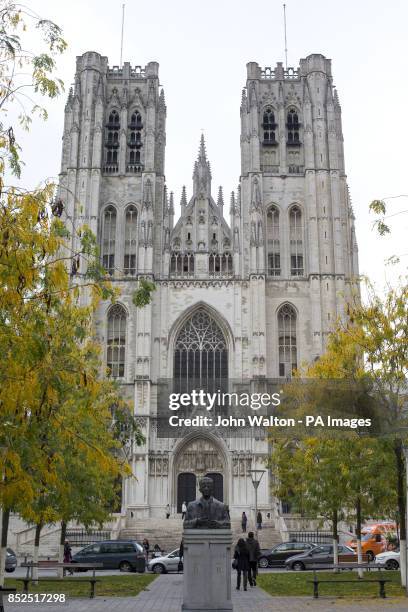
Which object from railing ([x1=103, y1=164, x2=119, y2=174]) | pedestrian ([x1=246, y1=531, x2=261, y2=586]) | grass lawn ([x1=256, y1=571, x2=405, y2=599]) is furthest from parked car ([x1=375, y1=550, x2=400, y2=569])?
railing ([x1=103, y1=164, x2=119, y2=174])

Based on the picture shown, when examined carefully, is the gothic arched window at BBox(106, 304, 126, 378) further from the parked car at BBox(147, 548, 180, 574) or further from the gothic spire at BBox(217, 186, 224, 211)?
the parked car at BBox(147, 548, 180, 574)

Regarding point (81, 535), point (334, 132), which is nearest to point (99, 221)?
point (334, 132)

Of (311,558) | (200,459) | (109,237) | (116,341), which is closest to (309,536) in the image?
(311,558)

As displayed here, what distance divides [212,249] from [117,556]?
2380 cm

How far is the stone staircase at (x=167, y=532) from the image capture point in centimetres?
3578

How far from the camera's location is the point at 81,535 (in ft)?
120

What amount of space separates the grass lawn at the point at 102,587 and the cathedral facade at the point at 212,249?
768 inches

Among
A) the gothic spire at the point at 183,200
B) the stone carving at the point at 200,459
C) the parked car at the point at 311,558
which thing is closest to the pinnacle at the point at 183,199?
the gothic spire at the point at 183,200

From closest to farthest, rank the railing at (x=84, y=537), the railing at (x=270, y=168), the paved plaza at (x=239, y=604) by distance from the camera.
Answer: the paved plaza at (x=239, y=604), the railing at (x=84, y=537), the railing at (x=270, y=168)

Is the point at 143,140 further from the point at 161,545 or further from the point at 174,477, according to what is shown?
the point at 161,545

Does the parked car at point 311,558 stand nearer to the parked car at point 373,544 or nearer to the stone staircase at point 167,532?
Result: the parked car at point 373,544

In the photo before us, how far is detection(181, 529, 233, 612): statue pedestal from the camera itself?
11.4 meters

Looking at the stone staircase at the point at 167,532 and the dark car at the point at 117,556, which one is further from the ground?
the stone staircase at the point at 167,532

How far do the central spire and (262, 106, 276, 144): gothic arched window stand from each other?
4.14 metres
